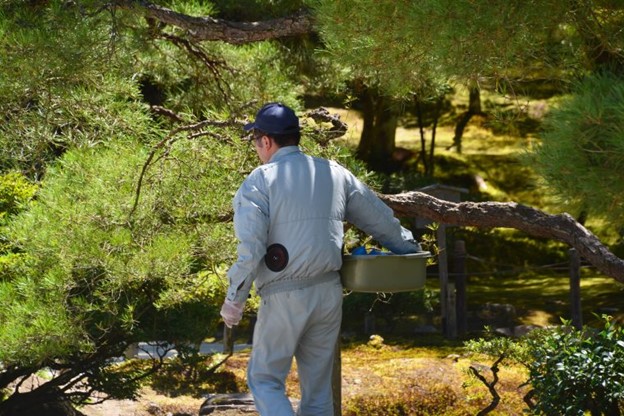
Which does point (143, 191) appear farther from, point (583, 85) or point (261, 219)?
point (583, 85)

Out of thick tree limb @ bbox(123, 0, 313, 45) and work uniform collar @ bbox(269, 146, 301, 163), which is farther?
thick tree limb @ bbox(123, 0, 313, 45)

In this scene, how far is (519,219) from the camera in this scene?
5109 mm

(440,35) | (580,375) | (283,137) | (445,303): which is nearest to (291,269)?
(283,137)

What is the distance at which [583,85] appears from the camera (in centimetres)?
356

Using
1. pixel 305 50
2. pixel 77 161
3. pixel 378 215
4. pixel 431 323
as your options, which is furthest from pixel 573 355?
pixel 431 323

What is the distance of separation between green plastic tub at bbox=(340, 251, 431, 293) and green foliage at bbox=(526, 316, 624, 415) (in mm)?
1506

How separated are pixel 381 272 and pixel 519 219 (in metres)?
1.35

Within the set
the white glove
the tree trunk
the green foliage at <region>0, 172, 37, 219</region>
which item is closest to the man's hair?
the white glove

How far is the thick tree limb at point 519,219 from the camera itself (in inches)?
192

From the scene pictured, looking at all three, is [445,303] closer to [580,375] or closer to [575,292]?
[575,292]

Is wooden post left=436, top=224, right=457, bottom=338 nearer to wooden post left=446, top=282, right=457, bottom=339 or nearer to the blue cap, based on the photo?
wooden post left=446, top=282, right=457, bottom=339

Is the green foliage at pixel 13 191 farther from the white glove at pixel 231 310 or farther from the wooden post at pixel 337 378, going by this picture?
the white glove at pixel 231 310

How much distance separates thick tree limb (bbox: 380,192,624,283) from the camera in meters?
4.87

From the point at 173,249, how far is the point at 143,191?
0.38m
